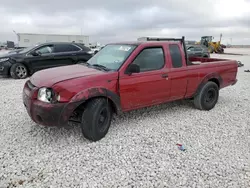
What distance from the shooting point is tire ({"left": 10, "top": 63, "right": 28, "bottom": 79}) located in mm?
8414

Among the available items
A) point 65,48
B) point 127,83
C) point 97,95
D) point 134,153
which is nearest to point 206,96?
point 127,83

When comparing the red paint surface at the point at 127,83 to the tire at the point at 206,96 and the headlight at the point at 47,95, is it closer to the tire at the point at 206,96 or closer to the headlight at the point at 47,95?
the headlight at the point at 47,95

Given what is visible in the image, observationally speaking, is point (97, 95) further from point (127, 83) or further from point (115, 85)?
point (127, 83)

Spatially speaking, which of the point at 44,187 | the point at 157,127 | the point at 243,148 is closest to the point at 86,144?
the point at 44,187

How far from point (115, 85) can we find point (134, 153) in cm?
120

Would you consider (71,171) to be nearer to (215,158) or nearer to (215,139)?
(215,158)

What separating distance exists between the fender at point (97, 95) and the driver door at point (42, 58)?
630 cm

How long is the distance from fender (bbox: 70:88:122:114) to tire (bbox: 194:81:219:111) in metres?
2.33

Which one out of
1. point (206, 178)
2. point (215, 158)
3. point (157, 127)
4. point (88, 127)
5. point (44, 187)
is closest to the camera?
point (44, 187)

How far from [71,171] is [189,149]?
6.22ft

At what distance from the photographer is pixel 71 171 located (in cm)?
273

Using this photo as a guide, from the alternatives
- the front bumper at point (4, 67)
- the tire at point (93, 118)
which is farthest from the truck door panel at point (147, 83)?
the front bumper at point (4, 67)

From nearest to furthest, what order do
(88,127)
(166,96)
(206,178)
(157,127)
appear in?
(206,178) < (88,127) < (157,127) < (166,96)

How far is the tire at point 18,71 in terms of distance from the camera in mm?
8414
